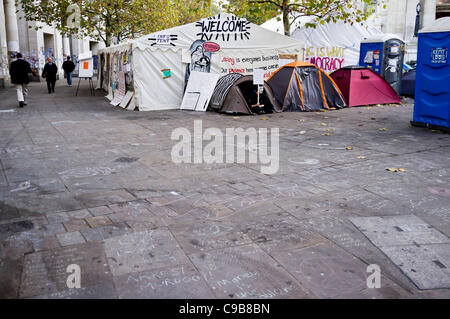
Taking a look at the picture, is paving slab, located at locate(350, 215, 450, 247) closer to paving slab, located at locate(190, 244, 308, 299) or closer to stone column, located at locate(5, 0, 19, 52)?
paving slab, located at locate(190, 244, 308, 299)

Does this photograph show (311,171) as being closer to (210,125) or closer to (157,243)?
(157,243)

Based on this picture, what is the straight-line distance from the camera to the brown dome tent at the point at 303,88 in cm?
1448

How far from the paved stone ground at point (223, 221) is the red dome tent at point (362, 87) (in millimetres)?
7002

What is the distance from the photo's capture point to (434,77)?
10148 millimetres

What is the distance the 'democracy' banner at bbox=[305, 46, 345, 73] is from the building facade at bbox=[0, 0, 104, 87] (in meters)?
17.0

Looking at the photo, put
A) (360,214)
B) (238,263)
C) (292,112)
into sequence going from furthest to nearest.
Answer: (292,112) < (360,214) < (238,263)

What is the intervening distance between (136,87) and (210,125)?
4.70 meters

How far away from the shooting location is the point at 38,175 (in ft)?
20.9

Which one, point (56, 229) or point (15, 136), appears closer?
point (56, 229)

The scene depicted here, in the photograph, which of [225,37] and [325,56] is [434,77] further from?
[325,56]

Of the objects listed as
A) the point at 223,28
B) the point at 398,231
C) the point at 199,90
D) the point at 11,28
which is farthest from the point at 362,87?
the point at 11,28

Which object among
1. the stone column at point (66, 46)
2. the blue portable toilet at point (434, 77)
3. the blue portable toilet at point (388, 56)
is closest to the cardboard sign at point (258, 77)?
the blue portable toilet at point (434, 77)

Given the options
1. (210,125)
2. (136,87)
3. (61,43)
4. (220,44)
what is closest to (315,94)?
(220,44)

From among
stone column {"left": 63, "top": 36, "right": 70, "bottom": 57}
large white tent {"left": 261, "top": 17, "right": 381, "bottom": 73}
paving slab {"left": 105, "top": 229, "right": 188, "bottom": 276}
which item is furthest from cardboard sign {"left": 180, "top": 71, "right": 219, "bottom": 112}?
stone column {"left": 63, "top": 36, "right": 70, "bottom": 57}
